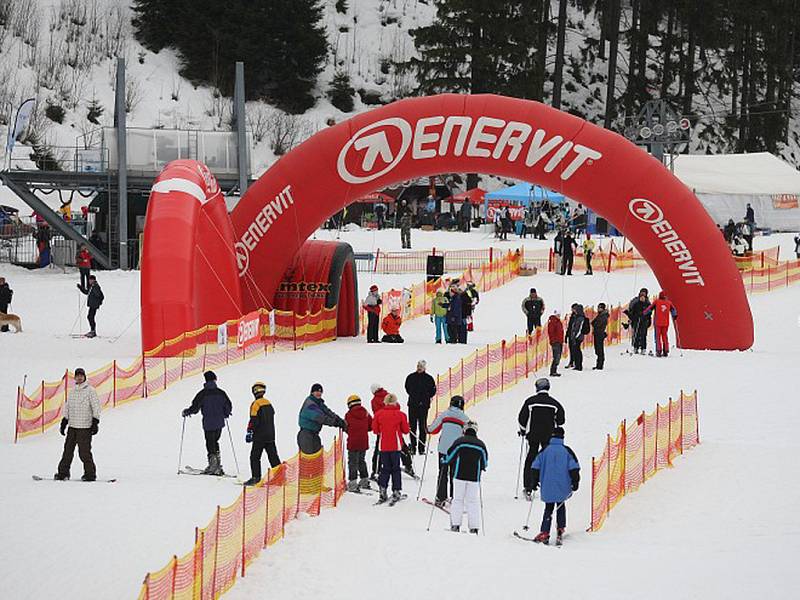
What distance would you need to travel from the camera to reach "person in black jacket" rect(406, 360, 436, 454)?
15.8m

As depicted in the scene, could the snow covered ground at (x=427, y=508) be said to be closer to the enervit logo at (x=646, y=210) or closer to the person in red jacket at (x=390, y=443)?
the person in red jacket at (x=390, y=443)

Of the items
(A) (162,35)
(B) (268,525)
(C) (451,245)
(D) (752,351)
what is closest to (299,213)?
(D) (752,351)

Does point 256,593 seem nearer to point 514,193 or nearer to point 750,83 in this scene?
point 514,193

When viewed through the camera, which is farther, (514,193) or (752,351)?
(514,193)

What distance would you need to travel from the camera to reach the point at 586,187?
981 inches

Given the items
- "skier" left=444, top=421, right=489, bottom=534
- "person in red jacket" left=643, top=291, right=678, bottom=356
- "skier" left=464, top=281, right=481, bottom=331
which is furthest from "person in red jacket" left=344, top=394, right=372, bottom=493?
"skier" left=464, top=281, right=481, bottom=331

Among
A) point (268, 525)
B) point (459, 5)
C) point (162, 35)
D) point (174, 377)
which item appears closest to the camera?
point (268, 525)

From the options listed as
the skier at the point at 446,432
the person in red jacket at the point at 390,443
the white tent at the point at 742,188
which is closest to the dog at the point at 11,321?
the person in red jacket at the point at 390,443

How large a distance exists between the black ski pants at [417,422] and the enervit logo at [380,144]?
984cm

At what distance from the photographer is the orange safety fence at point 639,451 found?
13.8 meters

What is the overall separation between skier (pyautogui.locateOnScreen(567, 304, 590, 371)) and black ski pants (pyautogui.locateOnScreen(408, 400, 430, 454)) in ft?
19.9

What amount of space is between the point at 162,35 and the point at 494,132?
138ft

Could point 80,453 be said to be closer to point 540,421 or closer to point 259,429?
point 259,429

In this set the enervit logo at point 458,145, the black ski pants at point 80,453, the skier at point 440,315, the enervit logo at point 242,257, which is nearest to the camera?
the black ski pants at point 80,453
